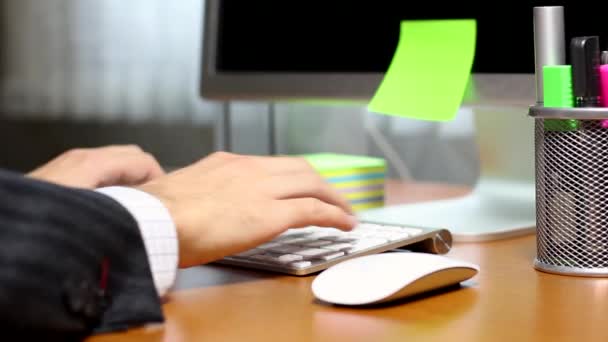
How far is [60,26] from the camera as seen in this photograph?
2.23 m

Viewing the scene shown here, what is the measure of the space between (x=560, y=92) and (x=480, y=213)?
295 mm

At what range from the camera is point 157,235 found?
2.01 feet

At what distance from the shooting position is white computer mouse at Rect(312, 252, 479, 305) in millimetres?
597

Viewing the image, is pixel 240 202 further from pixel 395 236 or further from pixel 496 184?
pixel 496 184

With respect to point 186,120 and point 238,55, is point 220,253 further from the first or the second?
point 186,120

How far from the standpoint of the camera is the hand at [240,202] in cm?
66

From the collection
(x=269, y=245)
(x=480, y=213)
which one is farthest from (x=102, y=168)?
(x=480, y=213)

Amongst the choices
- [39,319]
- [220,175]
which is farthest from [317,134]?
[39,319]

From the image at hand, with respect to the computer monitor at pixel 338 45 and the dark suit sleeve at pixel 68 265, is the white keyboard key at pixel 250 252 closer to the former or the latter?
the dark suit sleeve at pixel 68 265

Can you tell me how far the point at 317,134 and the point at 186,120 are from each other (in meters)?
Answer: 0.47

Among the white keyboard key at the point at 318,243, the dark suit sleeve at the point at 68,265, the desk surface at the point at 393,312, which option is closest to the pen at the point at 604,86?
the desk surface at the point at 393,312

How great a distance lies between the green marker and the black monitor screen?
146 mm

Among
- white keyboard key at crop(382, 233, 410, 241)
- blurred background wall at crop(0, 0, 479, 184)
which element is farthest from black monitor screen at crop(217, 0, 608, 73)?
blurred background wall at crop(0, 0, 479, 184)

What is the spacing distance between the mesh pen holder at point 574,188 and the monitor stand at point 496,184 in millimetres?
230
